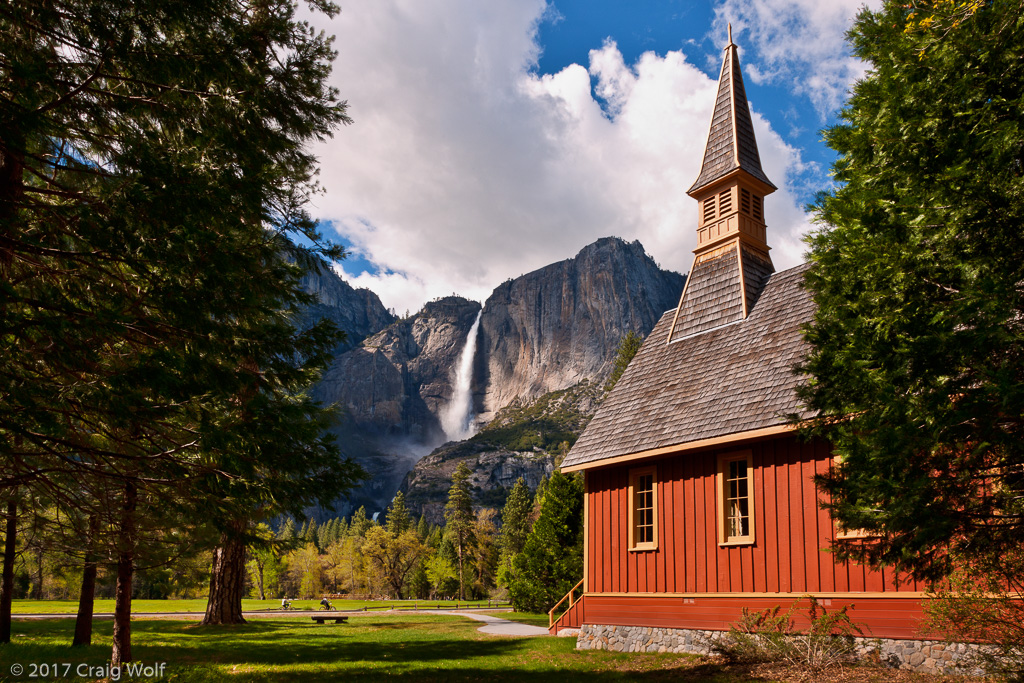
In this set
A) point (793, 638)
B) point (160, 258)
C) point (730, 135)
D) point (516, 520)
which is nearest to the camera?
point (160, 258)

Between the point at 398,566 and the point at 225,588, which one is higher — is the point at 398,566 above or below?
below

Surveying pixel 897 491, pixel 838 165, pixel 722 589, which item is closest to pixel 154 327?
pixel 897 491

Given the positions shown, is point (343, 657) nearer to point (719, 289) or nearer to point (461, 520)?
point (719, 289)

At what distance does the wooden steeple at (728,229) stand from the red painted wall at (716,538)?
4.14 m

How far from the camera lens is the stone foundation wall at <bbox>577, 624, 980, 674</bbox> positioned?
8898 millimetres

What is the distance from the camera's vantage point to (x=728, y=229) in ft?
54.7

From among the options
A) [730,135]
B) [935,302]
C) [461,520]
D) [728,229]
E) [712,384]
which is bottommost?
[461,520]

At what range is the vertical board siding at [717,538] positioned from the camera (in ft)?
35.3

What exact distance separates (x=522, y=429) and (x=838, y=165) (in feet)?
431

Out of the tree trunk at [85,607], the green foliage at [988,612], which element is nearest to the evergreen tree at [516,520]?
the tree trunk at [85,607]

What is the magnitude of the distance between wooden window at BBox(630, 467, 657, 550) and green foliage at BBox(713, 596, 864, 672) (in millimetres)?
2836

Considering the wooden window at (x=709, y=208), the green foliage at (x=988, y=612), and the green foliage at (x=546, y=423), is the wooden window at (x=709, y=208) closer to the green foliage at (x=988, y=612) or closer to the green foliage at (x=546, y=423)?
the green foliage at (x=988, y=612)

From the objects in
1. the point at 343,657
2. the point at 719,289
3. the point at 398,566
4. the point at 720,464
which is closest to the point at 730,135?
the point at 719,289

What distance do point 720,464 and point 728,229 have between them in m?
6.66
